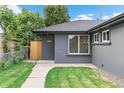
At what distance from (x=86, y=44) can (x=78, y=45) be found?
643mm

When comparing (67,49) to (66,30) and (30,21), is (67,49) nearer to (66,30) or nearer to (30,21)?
(66,30)

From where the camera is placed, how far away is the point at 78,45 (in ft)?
61.3

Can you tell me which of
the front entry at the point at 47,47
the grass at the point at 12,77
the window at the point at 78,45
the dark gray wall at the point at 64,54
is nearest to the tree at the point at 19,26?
the front entry at the point at 47,47

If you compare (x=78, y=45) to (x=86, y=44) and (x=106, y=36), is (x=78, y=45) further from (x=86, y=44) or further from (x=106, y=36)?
(x=106, y=36)

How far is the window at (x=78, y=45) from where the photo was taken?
1872 cm

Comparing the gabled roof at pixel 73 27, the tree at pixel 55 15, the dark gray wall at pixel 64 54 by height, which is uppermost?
the tree at pixel 55 15

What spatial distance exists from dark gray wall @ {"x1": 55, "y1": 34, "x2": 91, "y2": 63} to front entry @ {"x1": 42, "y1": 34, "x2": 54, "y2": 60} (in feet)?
8.12

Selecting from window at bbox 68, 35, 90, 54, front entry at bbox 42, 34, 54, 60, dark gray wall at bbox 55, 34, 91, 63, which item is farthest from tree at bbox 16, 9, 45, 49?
window at bbox 68, 35, 90, 54

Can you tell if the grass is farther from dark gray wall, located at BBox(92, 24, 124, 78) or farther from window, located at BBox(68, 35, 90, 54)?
window, located at BBox(68, 35, 90, 54)

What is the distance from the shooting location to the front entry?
2138cm

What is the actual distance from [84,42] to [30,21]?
14969 mm

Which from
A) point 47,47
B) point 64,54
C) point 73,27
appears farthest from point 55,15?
point 64,54

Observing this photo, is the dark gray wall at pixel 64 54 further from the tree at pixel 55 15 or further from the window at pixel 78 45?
the tree at pixel 55 15

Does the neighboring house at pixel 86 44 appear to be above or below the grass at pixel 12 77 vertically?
above
